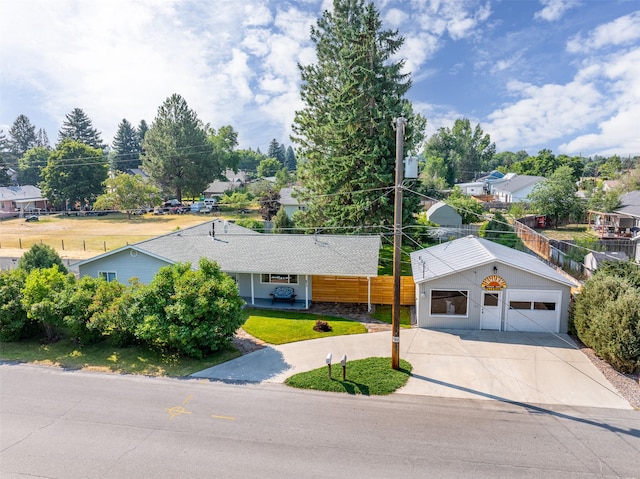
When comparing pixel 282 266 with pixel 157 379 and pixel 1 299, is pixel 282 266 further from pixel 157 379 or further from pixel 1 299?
pixel 1 299

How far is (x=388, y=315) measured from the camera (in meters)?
20.7

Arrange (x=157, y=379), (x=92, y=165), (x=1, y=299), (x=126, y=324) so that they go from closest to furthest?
(x=157, y=379)
(x=126, y=324)
(x=1, y=299)
(x=92, y=165)

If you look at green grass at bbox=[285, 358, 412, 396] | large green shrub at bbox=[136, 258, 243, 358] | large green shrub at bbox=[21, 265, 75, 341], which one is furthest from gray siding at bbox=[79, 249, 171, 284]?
green grass at bbox=[285, 358, 412, 396]

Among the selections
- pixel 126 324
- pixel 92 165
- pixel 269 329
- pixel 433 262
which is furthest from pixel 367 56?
pixel 92 165

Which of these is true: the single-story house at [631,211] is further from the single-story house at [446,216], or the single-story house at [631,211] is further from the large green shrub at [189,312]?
the large green shrub at [189,312]

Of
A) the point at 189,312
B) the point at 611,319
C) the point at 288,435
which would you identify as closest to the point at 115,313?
the point at 189,312

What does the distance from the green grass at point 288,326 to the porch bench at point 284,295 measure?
4.26 ft

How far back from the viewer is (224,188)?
8519 cm

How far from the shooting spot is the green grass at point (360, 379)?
12.9 m

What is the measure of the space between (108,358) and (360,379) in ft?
33.7

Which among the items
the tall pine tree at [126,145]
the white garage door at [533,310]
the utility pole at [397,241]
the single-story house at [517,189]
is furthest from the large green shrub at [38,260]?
the tall pine tree at [126,145]

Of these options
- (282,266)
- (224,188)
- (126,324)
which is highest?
(224,188)

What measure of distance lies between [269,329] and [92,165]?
5919cm

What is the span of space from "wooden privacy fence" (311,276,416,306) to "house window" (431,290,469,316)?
3.17m
